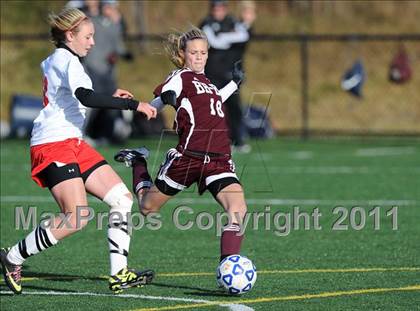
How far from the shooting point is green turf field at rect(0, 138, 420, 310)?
7.37m

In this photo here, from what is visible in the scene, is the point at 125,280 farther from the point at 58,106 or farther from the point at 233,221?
the point at 58,106

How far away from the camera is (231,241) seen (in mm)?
7590

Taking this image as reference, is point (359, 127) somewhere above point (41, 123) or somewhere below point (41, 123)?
above

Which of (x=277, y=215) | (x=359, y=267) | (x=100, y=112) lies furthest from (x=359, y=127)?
(x=359, y=267)

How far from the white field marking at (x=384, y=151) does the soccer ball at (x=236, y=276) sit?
11.0m

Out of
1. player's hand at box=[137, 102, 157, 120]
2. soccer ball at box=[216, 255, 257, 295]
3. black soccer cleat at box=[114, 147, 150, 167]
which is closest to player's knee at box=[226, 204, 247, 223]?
soccer ball at box=[216, 255, 257, 295]

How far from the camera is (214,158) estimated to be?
306 inches

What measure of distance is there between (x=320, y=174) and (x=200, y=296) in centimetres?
806

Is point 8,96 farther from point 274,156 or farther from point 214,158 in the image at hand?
point 214,158

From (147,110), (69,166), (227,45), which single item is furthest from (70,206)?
(227,45)

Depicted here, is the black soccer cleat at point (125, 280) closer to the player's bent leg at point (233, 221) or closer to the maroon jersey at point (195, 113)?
the player's bent leg at point (233, 221)

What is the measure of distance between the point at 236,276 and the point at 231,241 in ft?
1.20

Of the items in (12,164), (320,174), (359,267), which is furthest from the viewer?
(12,164)

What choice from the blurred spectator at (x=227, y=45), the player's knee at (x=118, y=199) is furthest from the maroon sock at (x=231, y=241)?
the blurred spectator at (x=227, y=45)
